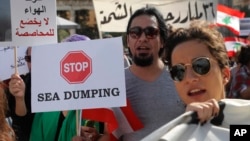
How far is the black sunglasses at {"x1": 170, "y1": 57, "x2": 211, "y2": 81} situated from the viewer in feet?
6.11

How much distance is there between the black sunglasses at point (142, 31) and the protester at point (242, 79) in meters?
1.82

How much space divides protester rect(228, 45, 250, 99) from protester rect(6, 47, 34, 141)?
6.13 ft

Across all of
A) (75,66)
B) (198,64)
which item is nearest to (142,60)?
(75,66)

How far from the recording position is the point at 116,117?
2.78 meters

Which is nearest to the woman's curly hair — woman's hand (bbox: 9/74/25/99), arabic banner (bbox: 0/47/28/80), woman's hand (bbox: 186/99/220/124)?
woman's hand (bbox: 186/99/220/124)

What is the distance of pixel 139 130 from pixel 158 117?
0.38ft

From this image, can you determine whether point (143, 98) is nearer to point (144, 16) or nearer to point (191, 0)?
point (144, 16)

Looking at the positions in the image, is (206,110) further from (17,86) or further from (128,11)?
(128,11)

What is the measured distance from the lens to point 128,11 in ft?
22.0

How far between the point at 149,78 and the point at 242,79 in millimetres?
2234

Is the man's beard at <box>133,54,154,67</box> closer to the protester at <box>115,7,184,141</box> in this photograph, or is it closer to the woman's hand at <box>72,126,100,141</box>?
the protester at <box>115,7,184,141</box>

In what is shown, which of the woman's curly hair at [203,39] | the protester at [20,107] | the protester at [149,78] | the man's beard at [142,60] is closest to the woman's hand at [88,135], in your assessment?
the protester at [149,78]

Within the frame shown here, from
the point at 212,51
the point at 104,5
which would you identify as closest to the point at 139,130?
the point at 212,51

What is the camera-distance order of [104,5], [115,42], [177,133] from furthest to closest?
[104,5] → [115,42] → [177,133]
